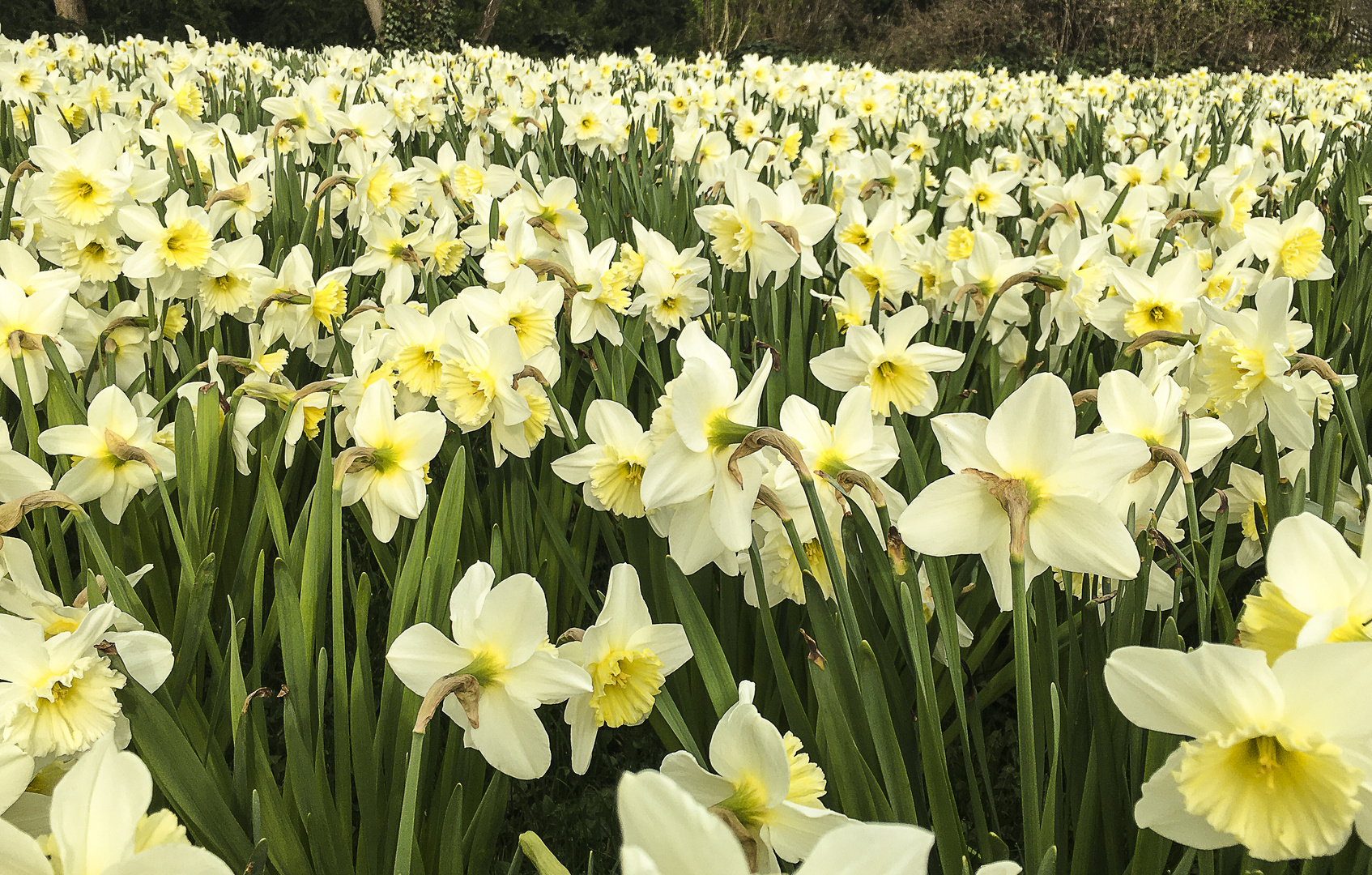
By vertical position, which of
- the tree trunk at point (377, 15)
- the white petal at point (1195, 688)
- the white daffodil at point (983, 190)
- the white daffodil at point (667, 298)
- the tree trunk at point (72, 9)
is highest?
the tree trunk at point (377, 15)

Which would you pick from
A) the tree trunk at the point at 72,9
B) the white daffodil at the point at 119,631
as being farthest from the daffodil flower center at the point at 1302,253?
the tree trunk at the point at 72,9

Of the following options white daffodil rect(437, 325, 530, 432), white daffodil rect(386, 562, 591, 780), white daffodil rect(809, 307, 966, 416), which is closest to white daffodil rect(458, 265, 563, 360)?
white daffodil rect(437, 325, 530, 432)

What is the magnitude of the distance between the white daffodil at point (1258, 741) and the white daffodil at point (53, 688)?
916 millimetres

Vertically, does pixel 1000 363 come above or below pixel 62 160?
below

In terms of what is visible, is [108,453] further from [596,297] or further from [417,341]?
[596,297]

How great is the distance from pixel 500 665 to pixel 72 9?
20870 millimetres

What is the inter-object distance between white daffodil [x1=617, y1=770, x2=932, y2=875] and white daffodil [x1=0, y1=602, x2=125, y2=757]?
2.27 feet

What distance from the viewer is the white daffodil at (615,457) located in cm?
122

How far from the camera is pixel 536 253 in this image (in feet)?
6.40

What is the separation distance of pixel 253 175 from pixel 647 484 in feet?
6.06

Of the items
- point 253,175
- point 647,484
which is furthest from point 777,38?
point 647,484

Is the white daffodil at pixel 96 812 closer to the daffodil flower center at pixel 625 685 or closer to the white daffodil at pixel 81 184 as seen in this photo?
the daffodil flower center at pixel 625 685

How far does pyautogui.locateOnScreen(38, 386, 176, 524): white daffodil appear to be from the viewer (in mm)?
1331

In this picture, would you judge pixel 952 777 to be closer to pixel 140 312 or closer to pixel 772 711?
pixel 772 711
